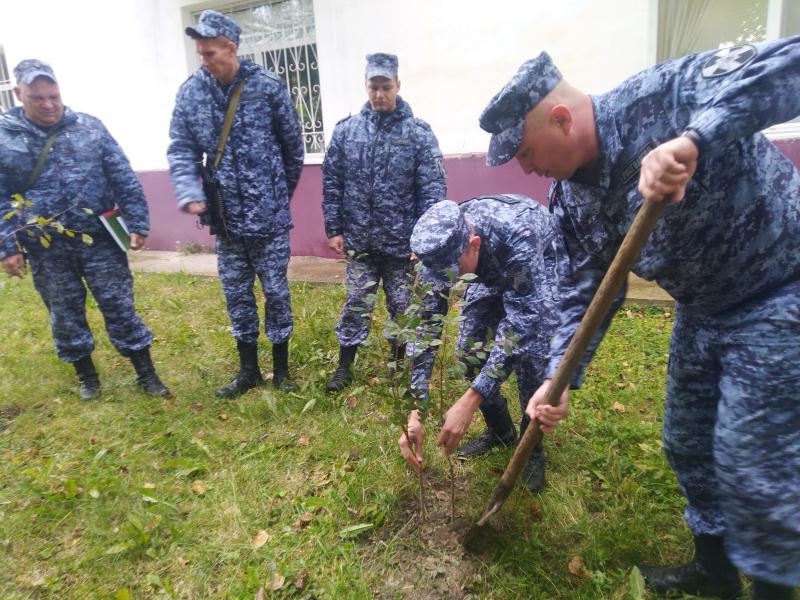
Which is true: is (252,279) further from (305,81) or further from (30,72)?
(305,81)

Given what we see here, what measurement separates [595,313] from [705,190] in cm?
40

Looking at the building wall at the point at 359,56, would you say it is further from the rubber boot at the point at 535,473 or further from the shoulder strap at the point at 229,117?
the rubber boot at the point at 535,473

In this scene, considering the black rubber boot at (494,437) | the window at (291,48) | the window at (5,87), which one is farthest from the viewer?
the window at (5,87)

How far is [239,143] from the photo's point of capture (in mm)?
3217

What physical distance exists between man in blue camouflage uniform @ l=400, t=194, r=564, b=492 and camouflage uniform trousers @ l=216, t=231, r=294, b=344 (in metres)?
1.39

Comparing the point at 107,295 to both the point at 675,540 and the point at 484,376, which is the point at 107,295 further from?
the point at 675,540

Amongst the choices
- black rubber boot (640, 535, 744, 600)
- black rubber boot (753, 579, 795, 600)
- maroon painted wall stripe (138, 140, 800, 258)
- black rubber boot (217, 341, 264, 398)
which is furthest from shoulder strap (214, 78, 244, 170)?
black rubber boot (753, 579, 795, 600)

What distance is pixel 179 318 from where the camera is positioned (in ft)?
17.0

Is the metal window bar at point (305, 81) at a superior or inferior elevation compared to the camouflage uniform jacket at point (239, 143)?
superior

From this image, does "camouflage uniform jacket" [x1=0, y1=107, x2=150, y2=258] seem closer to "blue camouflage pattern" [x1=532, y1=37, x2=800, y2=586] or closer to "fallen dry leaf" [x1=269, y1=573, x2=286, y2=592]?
"fallen dry leaf" [x1=269, y1=573, x2=286, y2=592]

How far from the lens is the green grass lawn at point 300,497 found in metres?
2.07

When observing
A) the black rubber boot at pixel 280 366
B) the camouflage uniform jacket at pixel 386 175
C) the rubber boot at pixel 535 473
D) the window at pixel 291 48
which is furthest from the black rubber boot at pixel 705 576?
the window at pixel 291 48

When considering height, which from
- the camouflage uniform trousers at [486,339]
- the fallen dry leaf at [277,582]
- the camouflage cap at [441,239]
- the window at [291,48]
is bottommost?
the fallen dry leaf at [277,582]

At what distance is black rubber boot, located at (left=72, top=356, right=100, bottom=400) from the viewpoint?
11.9ft
